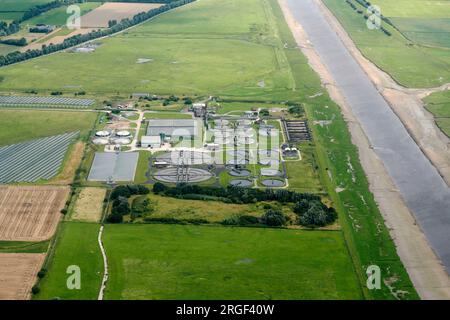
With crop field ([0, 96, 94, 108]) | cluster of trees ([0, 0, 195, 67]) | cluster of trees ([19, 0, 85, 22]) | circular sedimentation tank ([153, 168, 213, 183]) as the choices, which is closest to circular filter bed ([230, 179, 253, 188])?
circular sedimentation tank ([153, 168, 213, 183])

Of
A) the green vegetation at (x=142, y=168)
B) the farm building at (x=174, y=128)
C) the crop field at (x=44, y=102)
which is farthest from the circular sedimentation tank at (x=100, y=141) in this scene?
the crop field at (x=44, y=102)

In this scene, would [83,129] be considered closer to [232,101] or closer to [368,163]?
[232,101]

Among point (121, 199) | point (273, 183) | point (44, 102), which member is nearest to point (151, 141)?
point (121, 199)

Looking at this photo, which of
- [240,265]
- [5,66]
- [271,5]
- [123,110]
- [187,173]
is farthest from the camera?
[271,5]

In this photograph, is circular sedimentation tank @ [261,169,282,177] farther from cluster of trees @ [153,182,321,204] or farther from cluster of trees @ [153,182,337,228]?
cluster of trees @ [153,182,337,228]

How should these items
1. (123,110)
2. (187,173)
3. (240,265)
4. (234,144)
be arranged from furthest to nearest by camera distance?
1. (123,110)
2. (234,144)
3. (187,173)
4. (240,265)

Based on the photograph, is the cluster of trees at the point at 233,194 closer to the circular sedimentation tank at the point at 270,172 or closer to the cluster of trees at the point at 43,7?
the circular sedimentation tank at the point at 270,172

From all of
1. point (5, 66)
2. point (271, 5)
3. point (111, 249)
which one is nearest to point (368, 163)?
point (111, 249)
